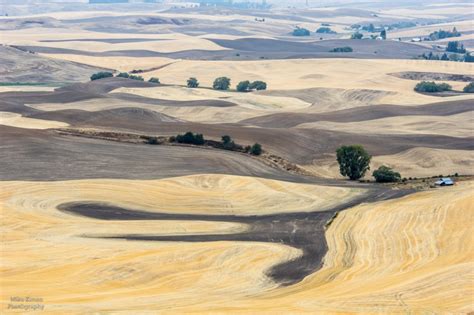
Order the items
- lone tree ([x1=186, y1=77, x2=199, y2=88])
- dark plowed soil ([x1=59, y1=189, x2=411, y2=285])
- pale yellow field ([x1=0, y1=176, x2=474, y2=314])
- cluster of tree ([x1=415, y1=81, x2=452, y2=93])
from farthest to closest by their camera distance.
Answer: lone tree ([x1=186, y1=77, x2=199, y2=88]), cluster of tree ([x1=415, y1=81, x2=452, y2=93]), dark plowed soil ([x1=59, y1=189, x2=411, y2=285]), pale yellow field ([x1=0, y1=176, x2=474, y2=314])

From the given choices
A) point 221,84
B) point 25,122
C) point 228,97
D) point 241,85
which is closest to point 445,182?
point 25,122

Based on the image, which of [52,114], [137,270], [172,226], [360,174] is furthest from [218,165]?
[52,114]

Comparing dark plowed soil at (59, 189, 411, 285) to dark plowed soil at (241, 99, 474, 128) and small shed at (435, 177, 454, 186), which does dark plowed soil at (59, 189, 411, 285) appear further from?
dark plowed soil at (241, 99, 474, 128)

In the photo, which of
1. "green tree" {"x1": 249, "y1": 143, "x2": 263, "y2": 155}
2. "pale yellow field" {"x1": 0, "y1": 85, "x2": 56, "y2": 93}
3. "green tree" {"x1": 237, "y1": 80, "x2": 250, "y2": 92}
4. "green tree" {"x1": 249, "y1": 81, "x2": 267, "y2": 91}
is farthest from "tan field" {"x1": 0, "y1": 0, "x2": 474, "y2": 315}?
"green tree" {"x1": 249, "y1": 81, "x2": 267, "y2": 91}

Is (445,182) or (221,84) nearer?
(445,182)

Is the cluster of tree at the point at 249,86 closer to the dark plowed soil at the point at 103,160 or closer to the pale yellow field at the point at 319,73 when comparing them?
the pale yellow field at the point at 319,73

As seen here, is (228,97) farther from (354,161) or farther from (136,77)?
(354,161)

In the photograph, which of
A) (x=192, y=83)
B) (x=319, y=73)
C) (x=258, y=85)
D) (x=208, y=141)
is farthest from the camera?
(x=319, y=73)
